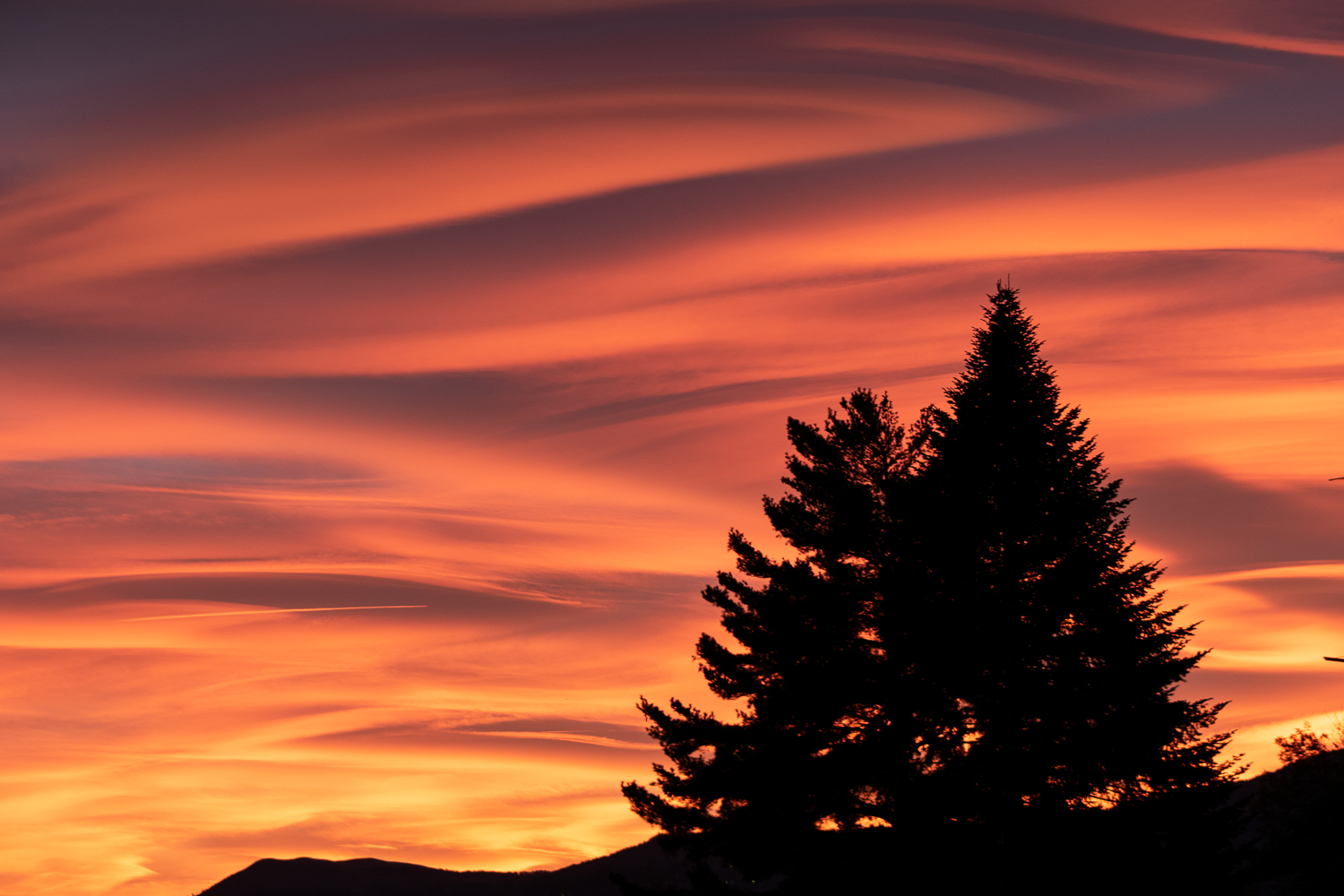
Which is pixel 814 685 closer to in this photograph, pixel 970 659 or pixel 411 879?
pixel 970 659

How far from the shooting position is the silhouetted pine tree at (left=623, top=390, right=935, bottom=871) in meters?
29.4

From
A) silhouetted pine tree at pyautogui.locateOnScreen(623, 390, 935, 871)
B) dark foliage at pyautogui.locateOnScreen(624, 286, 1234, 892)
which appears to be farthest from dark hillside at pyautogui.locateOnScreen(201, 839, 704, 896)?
dark foliage at pyautogui.locateOnScreen(624, 286, 1234, 892)

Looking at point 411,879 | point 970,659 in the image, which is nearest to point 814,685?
point 970,659

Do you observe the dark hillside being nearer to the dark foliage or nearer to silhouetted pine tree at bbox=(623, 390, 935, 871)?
silhouetted pine tree at bbox=(623, 390, 935, 871)

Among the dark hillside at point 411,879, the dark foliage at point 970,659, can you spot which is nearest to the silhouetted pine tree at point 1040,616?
the dark foliage at point 970,659

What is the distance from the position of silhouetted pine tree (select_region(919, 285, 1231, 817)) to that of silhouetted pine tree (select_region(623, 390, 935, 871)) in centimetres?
141

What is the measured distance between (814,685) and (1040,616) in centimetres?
615

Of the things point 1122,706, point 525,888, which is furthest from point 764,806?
point 525,888

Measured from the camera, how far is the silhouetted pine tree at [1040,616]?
2644cm

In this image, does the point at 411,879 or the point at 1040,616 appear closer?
the point at 1040,616

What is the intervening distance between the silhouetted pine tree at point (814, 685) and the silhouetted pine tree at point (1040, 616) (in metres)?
1.41

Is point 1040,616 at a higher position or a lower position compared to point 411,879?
higher

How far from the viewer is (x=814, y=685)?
2991cm

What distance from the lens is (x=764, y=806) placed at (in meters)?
30.9
